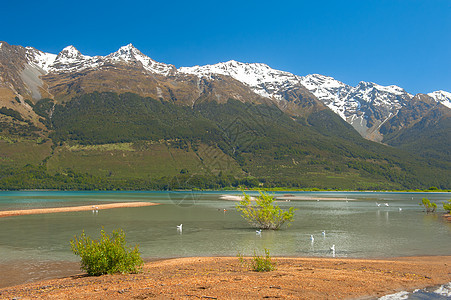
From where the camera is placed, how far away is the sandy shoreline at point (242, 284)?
11.1 metres

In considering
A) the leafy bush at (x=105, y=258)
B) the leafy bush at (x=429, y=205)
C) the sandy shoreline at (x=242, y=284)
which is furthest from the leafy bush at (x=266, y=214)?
the leafy bush at (x=429, y=205)

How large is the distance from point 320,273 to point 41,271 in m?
14.2

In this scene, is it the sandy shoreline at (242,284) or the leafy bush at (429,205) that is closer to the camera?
the sandy shoreline at (242,284)

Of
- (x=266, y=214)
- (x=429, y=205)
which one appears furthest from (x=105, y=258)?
(x=429, y=205)

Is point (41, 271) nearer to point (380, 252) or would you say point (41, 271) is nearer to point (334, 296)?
point (334, 296)

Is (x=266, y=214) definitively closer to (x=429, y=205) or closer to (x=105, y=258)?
(x=105, y=258)

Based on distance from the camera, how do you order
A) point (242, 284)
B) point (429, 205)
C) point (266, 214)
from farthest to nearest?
point (429, 205), point (266, 214), point (242, 284)

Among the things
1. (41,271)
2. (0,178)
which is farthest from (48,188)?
(41,271)

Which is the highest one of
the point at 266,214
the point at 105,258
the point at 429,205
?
the point at 105,258

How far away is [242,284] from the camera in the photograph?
40.9 feet

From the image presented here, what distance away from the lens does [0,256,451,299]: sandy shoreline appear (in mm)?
11133

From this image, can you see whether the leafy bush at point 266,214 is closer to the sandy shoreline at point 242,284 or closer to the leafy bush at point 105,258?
the sandy shoreline at point 242,284

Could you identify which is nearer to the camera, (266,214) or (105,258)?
(105,258)

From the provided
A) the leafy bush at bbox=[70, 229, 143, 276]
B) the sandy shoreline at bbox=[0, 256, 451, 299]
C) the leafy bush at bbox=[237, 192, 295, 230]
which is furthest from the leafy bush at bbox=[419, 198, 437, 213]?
the leafy bush at bbox=[70, 229, 143, 276]
